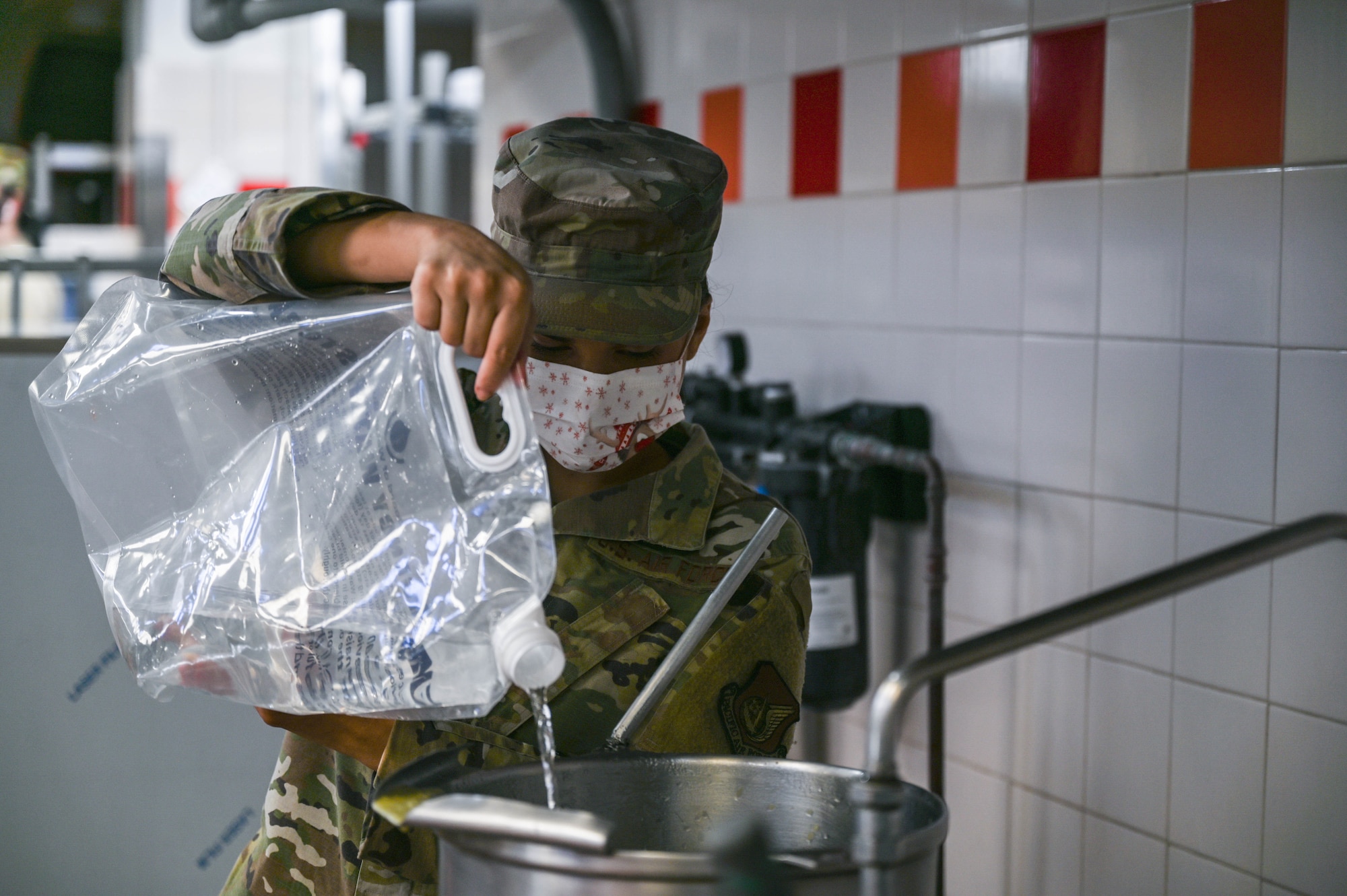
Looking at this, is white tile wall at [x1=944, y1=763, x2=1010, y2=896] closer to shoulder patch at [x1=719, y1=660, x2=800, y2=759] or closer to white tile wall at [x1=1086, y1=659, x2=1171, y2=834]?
white tile wall at [x1=1086, y1=659, x2=1171, y2=834]

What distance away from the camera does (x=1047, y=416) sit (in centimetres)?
193

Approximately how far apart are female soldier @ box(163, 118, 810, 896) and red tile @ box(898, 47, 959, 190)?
3.16ft

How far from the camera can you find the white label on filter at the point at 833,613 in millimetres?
2066

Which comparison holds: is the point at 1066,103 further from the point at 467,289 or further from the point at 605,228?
the point at 467,289

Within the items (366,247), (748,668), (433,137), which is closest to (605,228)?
(366,247)

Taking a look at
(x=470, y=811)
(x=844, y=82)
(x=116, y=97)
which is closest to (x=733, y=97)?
(x=844, y=82)

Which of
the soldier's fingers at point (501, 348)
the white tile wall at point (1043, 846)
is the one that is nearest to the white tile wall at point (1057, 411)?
the white tile wall at point (1043, 846)

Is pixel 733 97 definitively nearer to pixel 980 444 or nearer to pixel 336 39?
pixel 980 444

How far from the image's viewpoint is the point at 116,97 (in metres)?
7.90

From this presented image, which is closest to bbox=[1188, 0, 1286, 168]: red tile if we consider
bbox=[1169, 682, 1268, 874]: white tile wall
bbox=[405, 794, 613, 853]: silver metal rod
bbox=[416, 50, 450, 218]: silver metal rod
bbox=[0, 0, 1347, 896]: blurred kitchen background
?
bbox=[0, 0, 1347, 896]: blurred kitchen background

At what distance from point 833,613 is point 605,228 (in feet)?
3.63

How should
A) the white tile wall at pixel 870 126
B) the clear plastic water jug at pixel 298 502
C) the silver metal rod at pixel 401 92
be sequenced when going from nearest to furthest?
the clear plastic water jug at pixel 298 502, the white tile wall at pixel 870 126, the silver metal rod at pixel 401 92

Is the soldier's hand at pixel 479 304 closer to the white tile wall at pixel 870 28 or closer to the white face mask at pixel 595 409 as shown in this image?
the white face mask at pixel 595 409

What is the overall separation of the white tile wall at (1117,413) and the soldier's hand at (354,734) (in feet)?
2.06
